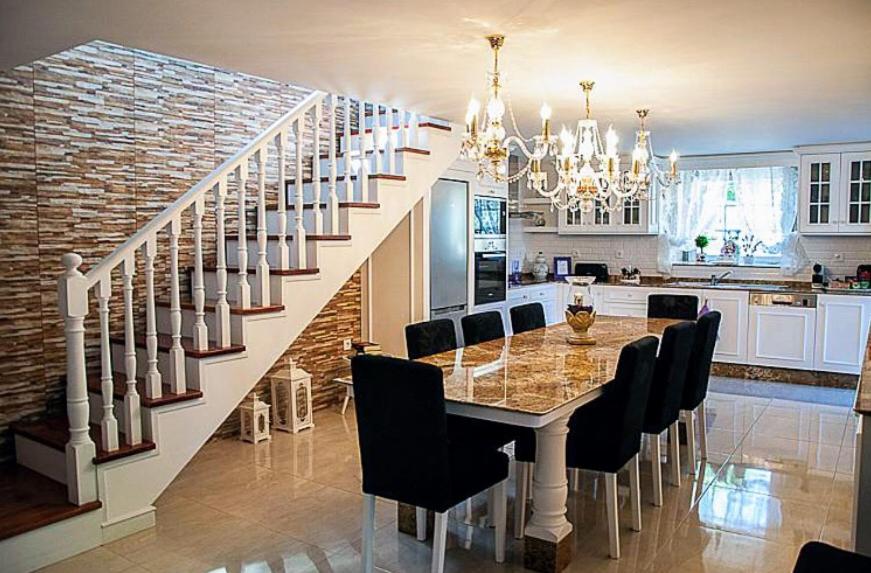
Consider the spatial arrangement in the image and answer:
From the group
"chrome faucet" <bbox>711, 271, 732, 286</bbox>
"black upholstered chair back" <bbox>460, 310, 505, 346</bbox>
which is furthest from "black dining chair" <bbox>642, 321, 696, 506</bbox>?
"chrome faucet" <bbox>711, 271, 732, 286</bbox>

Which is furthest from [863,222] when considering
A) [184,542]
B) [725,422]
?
[184,542]

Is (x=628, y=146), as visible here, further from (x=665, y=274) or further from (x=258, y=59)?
(x=258, y=59)

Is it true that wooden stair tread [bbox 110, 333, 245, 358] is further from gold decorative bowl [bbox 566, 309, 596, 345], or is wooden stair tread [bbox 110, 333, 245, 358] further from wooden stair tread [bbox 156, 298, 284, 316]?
gold decorative bowl [bbox 566, 309, 596, 345]

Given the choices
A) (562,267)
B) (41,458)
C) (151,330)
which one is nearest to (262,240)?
(151,330)

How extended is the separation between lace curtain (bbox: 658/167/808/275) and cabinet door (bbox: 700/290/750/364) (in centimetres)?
83

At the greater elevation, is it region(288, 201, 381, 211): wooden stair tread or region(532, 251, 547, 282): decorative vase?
region(288, 201, 381, 211): wooden stair tread

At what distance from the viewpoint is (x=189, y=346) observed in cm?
392

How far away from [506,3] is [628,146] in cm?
469

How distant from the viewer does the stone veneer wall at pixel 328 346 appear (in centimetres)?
556

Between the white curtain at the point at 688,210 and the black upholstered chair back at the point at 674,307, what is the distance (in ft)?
8.66

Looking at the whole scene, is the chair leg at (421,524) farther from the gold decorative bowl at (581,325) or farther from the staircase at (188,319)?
the gold decorative bowl at (581,325)

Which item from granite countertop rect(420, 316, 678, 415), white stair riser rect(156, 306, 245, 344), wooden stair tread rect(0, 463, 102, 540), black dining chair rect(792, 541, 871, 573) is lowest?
wooden stair tread rect(0, 463, 102, 540)

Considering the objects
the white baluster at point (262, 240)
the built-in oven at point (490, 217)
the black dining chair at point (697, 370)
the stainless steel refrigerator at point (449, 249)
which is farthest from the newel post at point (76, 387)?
the built-in oven at point (490, 217)

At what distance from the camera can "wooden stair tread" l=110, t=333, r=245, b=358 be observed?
3695 millimetres
